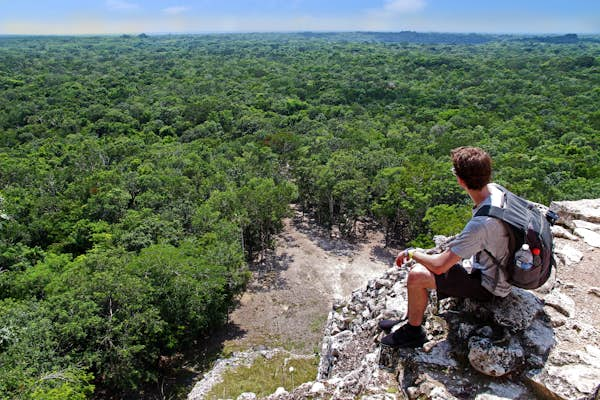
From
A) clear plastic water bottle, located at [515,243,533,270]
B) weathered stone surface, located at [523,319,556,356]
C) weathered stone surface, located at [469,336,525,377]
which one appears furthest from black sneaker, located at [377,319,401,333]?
clear plastic water bottle, located at [515,243,533,270]

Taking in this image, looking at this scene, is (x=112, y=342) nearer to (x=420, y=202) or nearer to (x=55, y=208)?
(x=55, y=208)

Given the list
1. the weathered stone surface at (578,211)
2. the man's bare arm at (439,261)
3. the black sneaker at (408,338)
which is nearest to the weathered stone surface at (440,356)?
the black sneaker at (408,338)

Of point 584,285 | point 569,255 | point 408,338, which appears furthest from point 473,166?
point 569,255

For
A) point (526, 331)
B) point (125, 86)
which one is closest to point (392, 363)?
point (526, 331)

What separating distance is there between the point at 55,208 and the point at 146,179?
5605 mm

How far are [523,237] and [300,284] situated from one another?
18.9 m

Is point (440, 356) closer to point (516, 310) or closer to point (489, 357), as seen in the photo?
point (489, 357)

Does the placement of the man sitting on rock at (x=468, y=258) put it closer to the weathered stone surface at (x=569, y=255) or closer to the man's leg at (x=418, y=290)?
the man's leg at (x=418, y=290)

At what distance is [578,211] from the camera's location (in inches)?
311

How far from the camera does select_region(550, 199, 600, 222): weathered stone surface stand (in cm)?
781

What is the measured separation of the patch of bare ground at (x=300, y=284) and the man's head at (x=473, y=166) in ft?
46.9

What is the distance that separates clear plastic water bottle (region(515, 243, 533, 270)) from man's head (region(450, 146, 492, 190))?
81cm

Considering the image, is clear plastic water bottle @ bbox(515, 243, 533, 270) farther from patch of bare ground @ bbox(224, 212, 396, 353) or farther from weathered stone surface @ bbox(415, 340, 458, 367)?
patch of bare ground @ bbox(224, 212, 396, 353)

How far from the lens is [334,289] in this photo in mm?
22031
